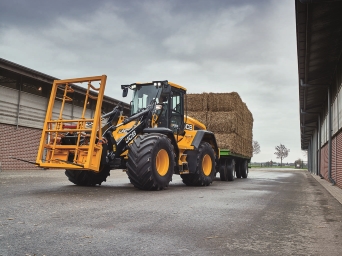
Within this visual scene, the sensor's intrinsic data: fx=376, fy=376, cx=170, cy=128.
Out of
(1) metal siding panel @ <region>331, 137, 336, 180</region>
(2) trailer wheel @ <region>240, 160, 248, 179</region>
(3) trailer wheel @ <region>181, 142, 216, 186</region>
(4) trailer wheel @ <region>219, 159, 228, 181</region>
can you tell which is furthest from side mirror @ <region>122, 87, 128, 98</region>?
(2) trailer wheel @ <region>240, 160, 248, 179</region>

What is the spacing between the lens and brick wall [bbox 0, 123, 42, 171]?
21.3 meters

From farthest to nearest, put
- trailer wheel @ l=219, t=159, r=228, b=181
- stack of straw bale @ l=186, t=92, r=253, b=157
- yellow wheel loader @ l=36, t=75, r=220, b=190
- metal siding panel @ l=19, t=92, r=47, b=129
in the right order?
metal siding panel @ l=19, t=92, r=47, b=129 → trailer wheel @ l=219, t=159, r=228, b=181 → stack of straw bale @ l=186, t=92, r=253, b=157 → yellow wheel loader @ l=36, t=75, r=220, b=190

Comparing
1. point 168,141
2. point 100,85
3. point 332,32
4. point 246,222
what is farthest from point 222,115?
point 246,222

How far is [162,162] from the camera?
33.4ft

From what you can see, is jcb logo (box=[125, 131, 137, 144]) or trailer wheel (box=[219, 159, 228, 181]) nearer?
jcb logo (box=[125, 131, 137, 144])

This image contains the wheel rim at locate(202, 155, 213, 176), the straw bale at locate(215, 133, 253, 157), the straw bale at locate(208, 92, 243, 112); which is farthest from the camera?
the straw bale at locate(208, 92, 243, 112)

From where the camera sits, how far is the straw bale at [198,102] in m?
17.5

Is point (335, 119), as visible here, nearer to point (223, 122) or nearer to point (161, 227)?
point (223, 122)

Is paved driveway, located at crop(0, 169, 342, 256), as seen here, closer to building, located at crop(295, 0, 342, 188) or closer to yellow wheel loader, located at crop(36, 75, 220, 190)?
yellow wheel loader, located at crop(36, 75, 220, 190)

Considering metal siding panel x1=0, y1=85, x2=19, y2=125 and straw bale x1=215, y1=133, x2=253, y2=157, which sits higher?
metal siding panel x1=0, y1=85, x2=19, y2=125

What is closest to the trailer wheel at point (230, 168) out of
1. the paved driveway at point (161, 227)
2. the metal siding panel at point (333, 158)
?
the metal siding panel at point (333, 158)

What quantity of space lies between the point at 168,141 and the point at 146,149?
1046mm

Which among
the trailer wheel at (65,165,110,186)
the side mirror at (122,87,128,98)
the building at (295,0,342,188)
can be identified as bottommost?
the trailer wheel at (65,165,110,186)

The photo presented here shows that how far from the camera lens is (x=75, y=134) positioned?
364 inches
